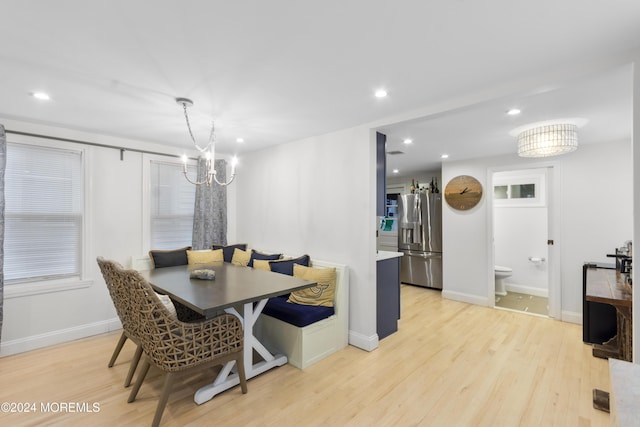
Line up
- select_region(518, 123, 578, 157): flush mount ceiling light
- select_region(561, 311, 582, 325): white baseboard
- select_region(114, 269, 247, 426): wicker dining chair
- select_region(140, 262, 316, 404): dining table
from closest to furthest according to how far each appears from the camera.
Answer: select_region(114, 269, 247, 426): wicker dining chair
select_region(140, 262, 316, 404): dining table
select_region(518, 123, 578, 157): flush mount ceiling light
select_region(561, 311, 582, 325): white baseboard

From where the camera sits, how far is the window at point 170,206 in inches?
162

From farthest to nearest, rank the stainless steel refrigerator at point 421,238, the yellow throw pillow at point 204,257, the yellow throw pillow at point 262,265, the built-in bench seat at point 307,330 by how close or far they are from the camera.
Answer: the stainless steel refrigerator at point 421,238 < the yellow throw pillow at point 204,257 < the yellow throw pillow at point 262,265 < the built-in bench seat at point 307,330

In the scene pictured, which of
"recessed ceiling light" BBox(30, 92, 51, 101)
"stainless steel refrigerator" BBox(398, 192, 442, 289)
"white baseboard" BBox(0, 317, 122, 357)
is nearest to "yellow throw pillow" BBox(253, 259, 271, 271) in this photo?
"white baseboard" BBox(0, 317, 122, 357)

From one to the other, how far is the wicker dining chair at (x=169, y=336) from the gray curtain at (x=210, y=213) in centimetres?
227

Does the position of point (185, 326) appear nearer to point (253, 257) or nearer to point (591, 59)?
point (253, 257)

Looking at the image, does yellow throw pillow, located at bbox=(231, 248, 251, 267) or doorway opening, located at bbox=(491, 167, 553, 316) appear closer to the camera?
yellow throw pillow, located at bbox=(231, 248, 251, 267)

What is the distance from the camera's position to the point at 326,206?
354cm

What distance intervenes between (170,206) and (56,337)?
1.92 metres

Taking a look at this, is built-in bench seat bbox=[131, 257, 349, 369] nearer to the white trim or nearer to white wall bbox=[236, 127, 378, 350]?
white wall bbox=[236, 127, 378, 350]

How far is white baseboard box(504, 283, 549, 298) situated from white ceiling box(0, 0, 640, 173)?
3.11 meters

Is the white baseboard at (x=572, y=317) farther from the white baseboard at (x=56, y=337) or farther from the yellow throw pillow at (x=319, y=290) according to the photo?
the white baseboard at (x=56, y=337)

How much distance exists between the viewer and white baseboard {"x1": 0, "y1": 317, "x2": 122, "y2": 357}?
9.86 feet

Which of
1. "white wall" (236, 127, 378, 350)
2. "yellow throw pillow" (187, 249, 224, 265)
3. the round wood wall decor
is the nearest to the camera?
"white wall" (236, 127, 378, 350)

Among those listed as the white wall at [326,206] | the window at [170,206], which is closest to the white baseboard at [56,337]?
the window at [170,206]
